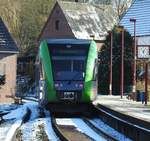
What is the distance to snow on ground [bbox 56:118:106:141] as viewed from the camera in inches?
722

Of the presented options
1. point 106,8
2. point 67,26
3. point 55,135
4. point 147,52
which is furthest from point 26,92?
point 55,135

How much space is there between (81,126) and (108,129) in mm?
1221

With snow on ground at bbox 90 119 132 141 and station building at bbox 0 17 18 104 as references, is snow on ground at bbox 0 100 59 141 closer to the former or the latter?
snow on ground at bbox 90 119 132 141

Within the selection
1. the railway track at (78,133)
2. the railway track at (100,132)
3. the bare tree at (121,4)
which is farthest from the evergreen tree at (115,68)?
the bare tree at (121,4)

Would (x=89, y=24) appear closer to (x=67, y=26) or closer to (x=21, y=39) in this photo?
(x=67, y=26)

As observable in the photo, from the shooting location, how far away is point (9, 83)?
5044cm

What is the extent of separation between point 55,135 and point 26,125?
11.5 feet

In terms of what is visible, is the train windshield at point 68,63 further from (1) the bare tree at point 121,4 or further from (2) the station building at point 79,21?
(1) the bare tree at point 121,4

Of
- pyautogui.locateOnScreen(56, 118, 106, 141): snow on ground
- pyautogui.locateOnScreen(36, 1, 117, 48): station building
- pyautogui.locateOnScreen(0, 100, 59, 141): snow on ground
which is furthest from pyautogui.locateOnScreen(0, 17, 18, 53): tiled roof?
pyautogui.locateOnScreen(0, 100, 59, 141): snow on ground

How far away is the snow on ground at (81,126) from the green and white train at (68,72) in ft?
3.32

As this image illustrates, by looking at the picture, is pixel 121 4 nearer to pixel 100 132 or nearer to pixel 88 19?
pixel 88 19

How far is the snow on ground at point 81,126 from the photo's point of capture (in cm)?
1834

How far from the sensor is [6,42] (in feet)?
167

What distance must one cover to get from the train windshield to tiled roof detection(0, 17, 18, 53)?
24389 mm
